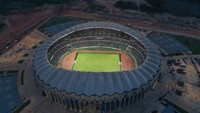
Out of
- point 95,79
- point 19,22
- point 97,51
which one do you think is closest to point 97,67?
point 97,51

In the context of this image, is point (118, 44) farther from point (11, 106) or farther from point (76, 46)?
point (11, 106)

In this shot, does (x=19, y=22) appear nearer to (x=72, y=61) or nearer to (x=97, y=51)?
(x=72, y=61)

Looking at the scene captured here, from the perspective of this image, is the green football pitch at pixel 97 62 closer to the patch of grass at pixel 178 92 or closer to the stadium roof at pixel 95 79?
the stadium roof at pixel 95 79

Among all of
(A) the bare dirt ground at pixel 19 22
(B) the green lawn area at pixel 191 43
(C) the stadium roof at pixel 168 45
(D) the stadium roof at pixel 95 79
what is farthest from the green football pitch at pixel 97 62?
(A) the bare dirt ground at pixel 19 22

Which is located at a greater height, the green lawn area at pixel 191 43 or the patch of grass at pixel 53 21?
the patch of grass at pixel 53 21

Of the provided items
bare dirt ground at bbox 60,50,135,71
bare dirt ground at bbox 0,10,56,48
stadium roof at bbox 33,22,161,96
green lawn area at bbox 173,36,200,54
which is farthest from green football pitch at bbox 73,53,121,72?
bare dirt ground at bbox 0,10,56,48

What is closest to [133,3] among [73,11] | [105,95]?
[73,11]

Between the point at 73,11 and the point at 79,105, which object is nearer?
the point at 79,105
